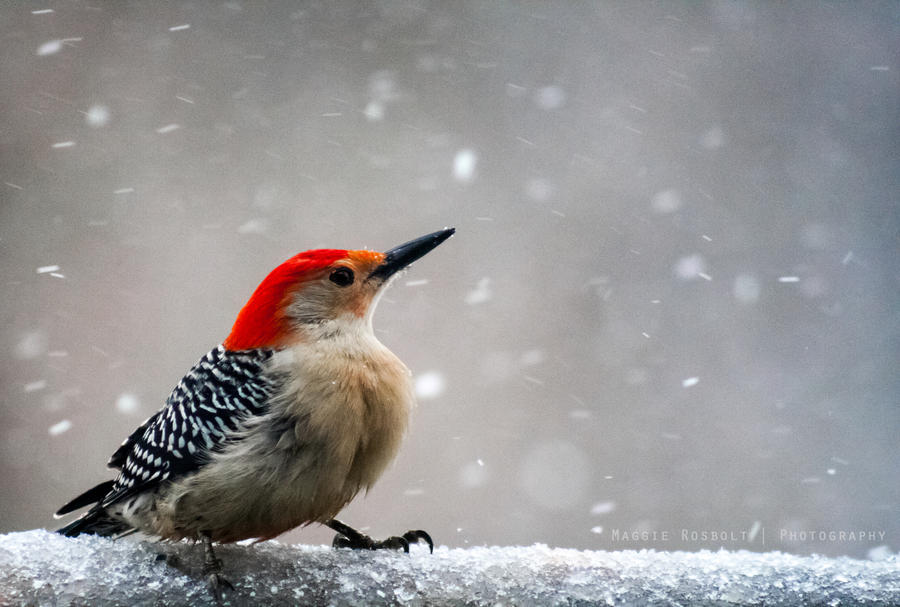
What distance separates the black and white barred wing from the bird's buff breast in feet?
0.12

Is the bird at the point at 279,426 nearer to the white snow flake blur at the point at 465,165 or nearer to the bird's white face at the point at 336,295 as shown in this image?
the bird's white face at the point at 336,295

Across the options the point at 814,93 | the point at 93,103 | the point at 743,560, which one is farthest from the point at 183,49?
the point at 743,560

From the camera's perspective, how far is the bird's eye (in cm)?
186

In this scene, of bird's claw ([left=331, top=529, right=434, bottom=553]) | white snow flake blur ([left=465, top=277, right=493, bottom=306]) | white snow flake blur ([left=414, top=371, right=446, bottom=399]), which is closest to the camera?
bird's claw ([left=331, top=529, right=434, bottom=553])

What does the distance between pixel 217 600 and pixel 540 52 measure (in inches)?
166

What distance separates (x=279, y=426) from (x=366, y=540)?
0.45 meters

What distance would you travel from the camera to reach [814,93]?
4.61 meters

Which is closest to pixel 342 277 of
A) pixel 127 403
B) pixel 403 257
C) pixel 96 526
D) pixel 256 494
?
pixel 403 257

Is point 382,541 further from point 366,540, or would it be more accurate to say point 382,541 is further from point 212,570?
point 212,570

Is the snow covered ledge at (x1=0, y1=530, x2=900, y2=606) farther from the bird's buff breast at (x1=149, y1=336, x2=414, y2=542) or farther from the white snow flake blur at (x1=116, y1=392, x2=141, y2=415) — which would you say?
the white snow flake blur at (x1=116, y1=392, x2=141, y2=415)

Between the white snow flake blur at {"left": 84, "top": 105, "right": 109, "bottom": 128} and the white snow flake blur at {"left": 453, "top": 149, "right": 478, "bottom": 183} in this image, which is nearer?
the white snow flake blur at {"left": 84, "top": 105, "right": 109, "bottom": 128}

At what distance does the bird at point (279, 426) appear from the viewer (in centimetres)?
166

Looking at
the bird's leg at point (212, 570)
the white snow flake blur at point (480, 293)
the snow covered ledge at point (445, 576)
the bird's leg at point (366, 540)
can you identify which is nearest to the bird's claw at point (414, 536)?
the bird's leg at point (366, 540)

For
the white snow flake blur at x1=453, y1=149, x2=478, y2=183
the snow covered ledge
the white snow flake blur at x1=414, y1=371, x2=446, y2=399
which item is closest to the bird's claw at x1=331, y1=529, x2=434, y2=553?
the snow covered ledge
